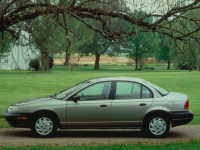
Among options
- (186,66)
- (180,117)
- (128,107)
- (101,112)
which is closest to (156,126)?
(180,117)

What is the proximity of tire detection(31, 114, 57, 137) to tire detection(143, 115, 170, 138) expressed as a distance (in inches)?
96.0

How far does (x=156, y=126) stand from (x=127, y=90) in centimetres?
121

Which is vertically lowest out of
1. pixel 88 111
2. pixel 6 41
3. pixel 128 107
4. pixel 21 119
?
pixel 21 119

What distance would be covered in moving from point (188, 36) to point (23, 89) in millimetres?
25990

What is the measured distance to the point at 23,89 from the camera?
38312 mm

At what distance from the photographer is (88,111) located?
37.7ft

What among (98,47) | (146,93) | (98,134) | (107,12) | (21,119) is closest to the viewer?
(21,119)

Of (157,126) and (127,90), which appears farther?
(127,90)

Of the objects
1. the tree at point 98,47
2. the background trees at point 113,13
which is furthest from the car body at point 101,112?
the tree at point 98,47

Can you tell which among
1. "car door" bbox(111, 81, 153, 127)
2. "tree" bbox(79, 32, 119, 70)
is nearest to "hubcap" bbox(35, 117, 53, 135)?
"car door" bbox(111, 81, 153, 127)

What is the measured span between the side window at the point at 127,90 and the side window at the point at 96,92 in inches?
10.5

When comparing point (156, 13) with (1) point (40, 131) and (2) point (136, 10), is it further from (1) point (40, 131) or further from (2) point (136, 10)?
(1) point (40, 131)

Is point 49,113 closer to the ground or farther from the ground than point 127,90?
closer to the ground

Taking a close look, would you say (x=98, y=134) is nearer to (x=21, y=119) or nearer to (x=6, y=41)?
(x=21, y=119)
